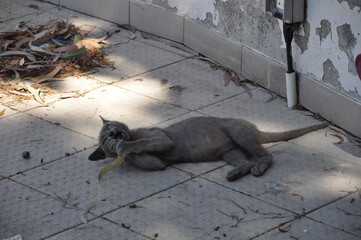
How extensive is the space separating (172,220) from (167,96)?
2498 millimetres

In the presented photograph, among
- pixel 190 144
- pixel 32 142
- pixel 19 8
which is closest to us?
pixel 190 144

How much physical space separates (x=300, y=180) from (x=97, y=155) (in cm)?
170

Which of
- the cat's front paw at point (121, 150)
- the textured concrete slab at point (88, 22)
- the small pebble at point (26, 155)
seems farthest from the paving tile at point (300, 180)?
the textured concrete slab at point (88, 22)

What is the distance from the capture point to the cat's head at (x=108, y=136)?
6.78 metres

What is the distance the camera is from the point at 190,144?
6.88 meters

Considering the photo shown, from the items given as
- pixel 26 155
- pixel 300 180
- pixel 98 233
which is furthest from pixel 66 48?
pixel 98 233

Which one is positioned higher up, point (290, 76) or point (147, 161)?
point (290, 76)

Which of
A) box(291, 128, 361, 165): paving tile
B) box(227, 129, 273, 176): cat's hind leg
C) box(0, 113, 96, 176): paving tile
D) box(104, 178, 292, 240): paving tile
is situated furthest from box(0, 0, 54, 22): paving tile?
box(104, 178, 292, 240): paving tile

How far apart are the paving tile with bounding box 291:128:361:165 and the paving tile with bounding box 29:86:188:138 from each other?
1290 millimetres

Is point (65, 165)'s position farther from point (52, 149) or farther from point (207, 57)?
point (207, 57)

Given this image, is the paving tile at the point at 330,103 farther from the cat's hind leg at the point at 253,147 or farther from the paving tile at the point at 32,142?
the paving tile at the point at 32,142

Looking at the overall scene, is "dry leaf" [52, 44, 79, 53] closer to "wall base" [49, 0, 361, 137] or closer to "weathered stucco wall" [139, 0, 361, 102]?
"wall base" [49, 0, 361, 137]

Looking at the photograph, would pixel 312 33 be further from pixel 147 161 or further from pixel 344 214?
pixel 344 214

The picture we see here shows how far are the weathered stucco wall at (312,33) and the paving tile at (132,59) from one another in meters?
0.64
